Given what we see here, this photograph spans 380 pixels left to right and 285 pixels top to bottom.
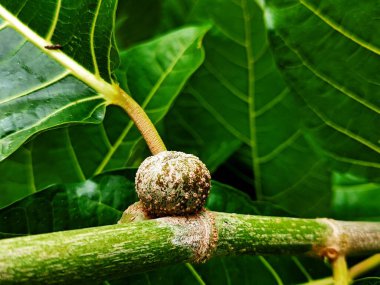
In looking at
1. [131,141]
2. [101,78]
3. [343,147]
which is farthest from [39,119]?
[343,147]

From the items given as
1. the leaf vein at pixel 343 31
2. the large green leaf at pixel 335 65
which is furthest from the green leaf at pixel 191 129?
the leaf vein at pixel 343 31

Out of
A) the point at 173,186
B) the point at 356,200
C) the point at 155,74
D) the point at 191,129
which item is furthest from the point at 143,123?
the point at 356,200

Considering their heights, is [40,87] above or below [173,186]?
above

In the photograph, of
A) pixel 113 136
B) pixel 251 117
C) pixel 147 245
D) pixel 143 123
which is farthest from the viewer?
pixel 251 117

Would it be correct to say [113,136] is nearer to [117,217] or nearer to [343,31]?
[117,217]

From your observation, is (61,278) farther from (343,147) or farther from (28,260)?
(343,147)

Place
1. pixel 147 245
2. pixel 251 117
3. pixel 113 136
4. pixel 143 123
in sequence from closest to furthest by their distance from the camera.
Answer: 1. pixel 147 245
2. pixel 143 123
3. pixel 113 136
4. pixel 251 117

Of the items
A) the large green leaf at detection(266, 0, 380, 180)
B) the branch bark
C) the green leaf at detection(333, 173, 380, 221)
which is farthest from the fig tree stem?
the green leaf at detection(333, 173, 380, 221)
